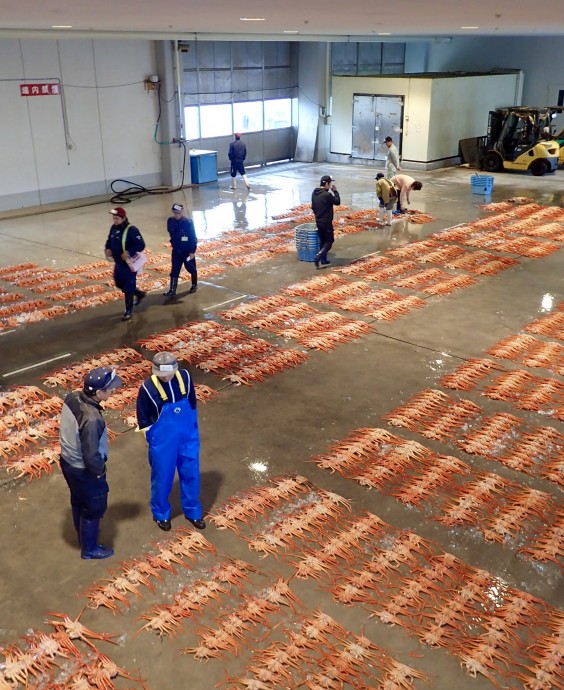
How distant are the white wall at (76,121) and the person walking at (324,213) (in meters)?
10.2

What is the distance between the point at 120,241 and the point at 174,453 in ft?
18.9

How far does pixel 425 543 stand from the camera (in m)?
6.41

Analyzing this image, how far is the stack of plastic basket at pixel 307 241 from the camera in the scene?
14.4 m

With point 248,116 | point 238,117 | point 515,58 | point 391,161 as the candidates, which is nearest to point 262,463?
point 391,161

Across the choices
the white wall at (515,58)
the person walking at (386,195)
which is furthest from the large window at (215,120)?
the white wall at (515,58)

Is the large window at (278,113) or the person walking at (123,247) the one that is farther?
the large window at (278,113)

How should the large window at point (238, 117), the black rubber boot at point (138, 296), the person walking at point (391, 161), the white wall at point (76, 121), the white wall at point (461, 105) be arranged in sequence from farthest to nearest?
the white wall at point (461, 105) → the large window at point (238, 117) → the white wall at point (76, 121) → the person walking at point (391, 161) → the black rubber boot at point (138, 296)

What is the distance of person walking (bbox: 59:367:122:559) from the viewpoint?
5.68 meters

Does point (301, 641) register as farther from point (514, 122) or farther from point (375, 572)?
point (514, 122)

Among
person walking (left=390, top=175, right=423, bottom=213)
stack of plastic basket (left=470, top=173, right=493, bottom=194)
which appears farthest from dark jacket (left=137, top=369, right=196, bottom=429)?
stack of plastic basket (left=470, top=173, right=493, bottom=194)

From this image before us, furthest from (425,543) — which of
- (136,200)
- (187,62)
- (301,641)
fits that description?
(187,62)

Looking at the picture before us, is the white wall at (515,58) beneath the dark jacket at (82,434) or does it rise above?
above

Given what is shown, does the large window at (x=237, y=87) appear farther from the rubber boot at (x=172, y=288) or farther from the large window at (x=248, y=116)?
the rubber boot at (x=172, y=288)

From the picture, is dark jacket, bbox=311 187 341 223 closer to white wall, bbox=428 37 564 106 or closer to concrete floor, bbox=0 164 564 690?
concrete floor, bbox=0 164 564 690
